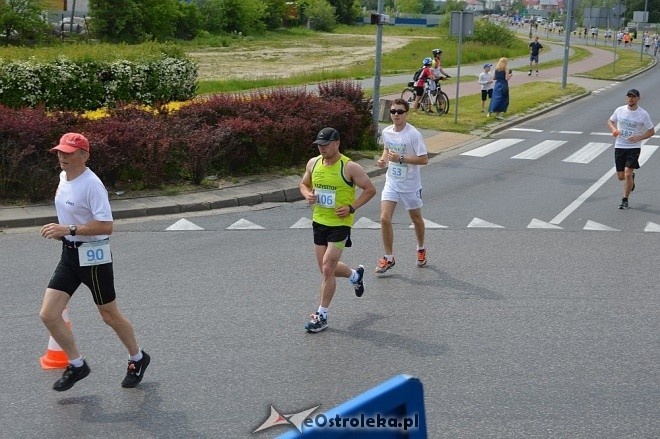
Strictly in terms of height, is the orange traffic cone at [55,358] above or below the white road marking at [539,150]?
above

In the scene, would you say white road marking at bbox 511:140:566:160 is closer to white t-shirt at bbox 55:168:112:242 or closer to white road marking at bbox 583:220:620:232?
white road marking at bbox 583:220:620:232

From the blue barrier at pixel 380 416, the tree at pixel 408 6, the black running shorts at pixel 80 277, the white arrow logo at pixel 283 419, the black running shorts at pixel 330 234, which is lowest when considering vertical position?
the tree at pixel 408 6

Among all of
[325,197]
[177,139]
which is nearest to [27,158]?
[177,139]

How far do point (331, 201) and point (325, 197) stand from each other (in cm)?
7

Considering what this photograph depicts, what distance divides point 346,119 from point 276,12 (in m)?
89.4

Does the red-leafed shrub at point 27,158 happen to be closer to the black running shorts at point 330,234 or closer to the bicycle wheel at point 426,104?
the black running shorts at point 330,234

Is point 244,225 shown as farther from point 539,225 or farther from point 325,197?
point 325,197

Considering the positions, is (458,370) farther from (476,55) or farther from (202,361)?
(476,55)

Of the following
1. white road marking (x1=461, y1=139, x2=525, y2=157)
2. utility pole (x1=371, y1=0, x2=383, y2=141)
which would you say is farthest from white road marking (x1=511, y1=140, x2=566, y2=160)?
utility pole (x1=371, y1=0, x2=383, y2=141)

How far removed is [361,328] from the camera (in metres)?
8.16

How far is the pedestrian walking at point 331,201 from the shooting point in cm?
812

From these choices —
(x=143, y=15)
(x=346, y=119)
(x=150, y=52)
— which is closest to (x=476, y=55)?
(x=143, y=15)

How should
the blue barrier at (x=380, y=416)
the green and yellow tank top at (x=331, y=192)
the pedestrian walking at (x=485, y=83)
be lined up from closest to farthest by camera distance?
the blue barrier at (x=380, y=416) → the green and yellow tank top at (x=331, y=192) → the pedestrian walking at (x=485, y=83)

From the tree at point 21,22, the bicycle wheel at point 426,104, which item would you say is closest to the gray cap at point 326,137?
the bicycle wheel at point 426,104
